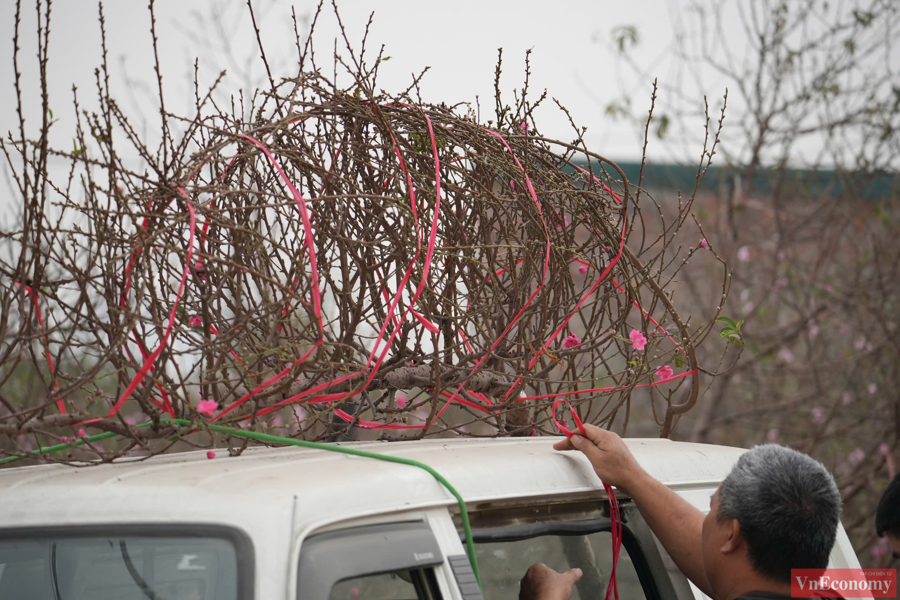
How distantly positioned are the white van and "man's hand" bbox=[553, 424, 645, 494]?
0.05 m

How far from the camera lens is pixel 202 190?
185 cm

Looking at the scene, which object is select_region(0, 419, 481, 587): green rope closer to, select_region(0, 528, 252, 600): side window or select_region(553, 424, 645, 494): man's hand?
select_region(0, 528, 252, 600): side window

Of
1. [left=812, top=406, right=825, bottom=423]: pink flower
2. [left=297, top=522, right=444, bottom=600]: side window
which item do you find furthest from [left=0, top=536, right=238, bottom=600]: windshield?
[left=812, top=406, right=825, bottom=423]: pink flower

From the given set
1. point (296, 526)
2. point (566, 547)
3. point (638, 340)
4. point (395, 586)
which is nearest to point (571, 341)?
point (638, 340)

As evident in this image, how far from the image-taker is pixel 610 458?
2.02 m

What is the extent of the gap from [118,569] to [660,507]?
4.21ft

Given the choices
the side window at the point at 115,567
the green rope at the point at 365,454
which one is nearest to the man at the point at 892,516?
the green rope at the point at 365,454

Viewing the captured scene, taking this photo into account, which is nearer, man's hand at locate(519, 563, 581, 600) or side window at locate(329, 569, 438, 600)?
side window at locate(329, 569, 438, 600)

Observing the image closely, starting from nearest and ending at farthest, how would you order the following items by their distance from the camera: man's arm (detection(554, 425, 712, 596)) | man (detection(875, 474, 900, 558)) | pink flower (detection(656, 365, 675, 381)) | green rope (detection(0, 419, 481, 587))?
green rope (detection(0, 419, 481, 587)) < man's arm (detection(554, 425, 712, 596)) < man (detection(875, 474, 900, 558)) < pink flower (detection(656, 365, 675, 381))

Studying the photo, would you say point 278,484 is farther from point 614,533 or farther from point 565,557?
point 614,533

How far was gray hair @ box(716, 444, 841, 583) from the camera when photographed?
69.7 inches

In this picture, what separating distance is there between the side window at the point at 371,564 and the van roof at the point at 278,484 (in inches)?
1.6

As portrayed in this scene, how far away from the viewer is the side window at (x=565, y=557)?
179cm

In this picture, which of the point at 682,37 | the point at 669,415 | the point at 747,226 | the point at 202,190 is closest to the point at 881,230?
the point at 747,226
